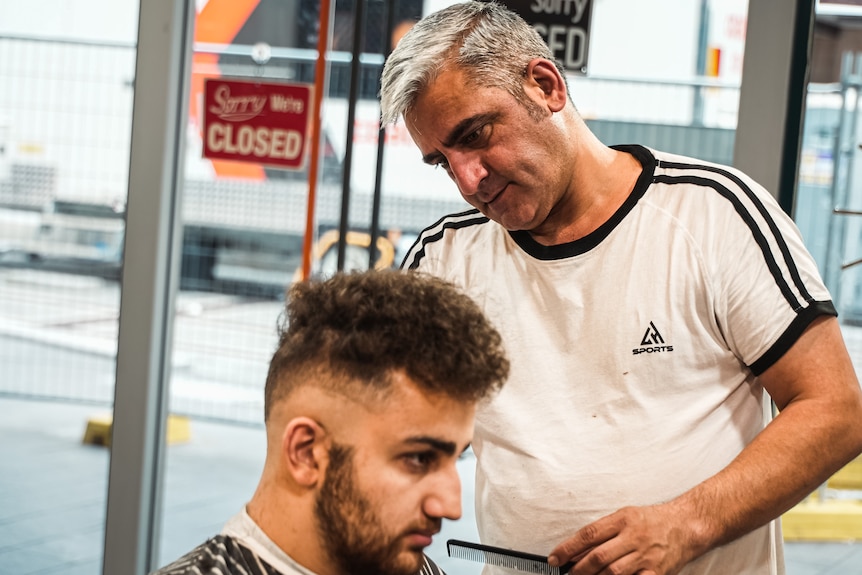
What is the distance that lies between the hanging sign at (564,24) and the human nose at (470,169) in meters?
1.04

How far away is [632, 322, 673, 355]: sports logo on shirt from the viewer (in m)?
1.53

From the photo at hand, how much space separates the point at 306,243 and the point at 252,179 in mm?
635

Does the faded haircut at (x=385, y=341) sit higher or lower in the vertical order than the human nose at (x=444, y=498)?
higher

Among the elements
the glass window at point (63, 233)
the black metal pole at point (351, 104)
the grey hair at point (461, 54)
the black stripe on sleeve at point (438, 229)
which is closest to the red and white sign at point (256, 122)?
the black metal pole at point (351, 104)

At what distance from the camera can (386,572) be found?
1140 millimetres

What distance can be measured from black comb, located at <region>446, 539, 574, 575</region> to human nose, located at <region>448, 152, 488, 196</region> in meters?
0.55

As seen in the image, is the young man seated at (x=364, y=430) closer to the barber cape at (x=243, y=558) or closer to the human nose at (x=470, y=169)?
the barber cape at (x=243, y=558)

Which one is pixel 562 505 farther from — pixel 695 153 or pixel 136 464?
pixel 136 464

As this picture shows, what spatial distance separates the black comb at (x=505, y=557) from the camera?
144 centimetres

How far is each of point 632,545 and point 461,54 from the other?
77cm

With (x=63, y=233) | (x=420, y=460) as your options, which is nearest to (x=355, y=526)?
(x=420, y=460)

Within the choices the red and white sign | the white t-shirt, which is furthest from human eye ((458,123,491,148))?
the red and white sign

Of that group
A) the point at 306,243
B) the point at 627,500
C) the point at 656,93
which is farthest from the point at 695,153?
the point at 627,500

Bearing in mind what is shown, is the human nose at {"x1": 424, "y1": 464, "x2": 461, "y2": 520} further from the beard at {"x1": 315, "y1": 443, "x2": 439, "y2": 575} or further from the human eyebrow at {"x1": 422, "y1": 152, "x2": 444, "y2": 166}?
the human eyebrow at {"x1": 422, "y1": 152, "x2": 444, "y2": 166}
